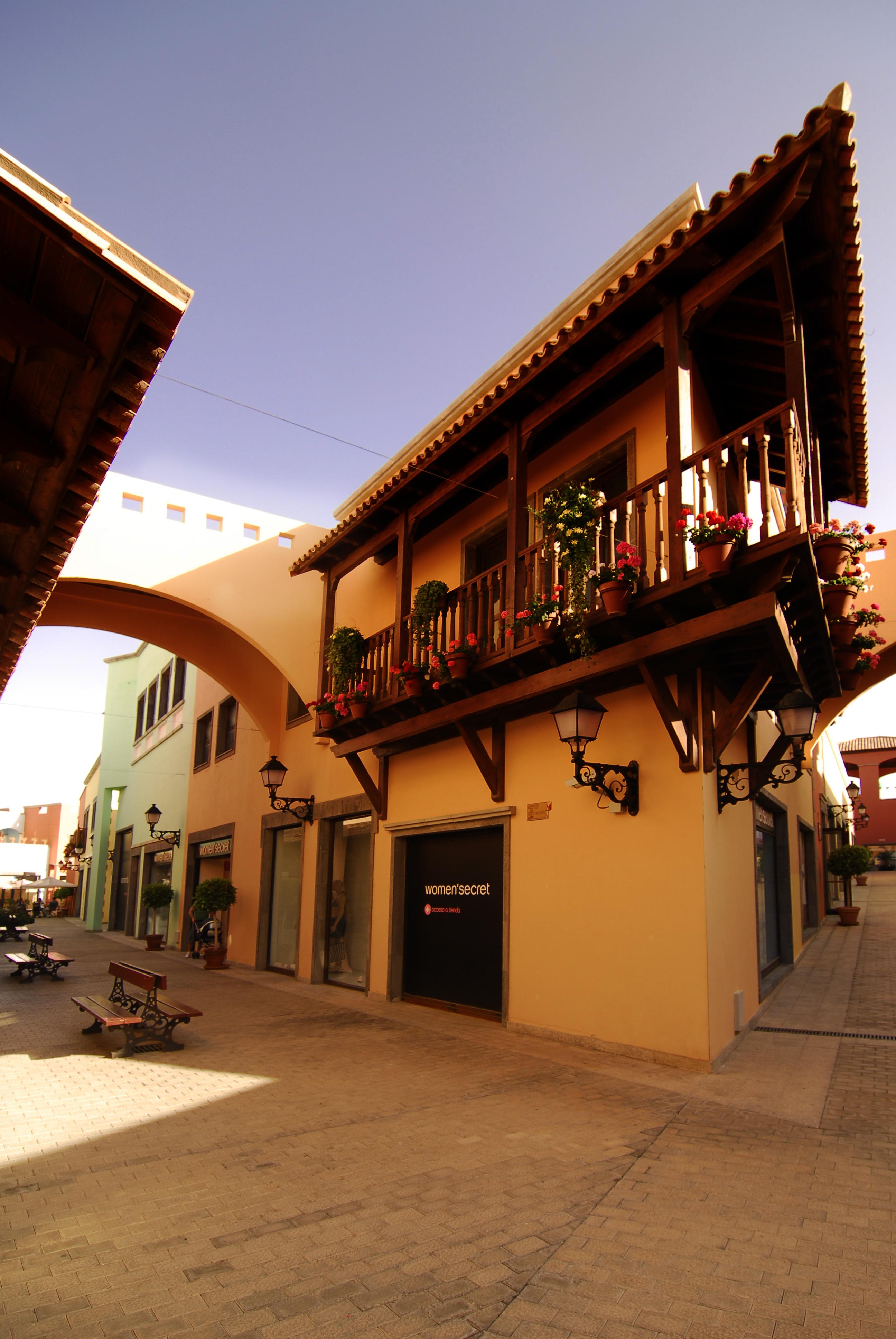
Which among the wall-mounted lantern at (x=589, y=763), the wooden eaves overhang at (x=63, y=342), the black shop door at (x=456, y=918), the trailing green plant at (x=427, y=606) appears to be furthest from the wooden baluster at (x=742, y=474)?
the black shop door at (x=456, y=918)

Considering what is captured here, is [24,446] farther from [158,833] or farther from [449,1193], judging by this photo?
[158,833]

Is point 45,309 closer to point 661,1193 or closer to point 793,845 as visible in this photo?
point 661,1193

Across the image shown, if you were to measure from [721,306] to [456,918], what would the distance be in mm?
6883

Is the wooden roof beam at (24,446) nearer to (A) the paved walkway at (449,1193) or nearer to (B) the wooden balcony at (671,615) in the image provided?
(A) the paved walkway at (449,1193)

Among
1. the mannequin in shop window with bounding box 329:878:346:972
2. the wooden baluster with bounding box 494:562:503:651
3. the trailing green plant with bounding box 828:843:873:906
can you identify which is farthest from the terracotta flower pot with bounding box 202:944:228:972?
the trailing green plant with bounding box 828:843:873:906

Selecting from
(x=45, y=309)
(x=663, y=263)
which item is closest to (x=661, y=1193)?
(x=45, y=309)

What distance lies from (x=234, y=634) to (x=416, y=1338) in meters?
13.0

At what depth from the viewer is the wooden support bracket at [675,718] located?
6.34 meters

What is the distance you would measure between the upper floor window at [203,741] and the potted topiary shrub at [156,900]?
307 cm

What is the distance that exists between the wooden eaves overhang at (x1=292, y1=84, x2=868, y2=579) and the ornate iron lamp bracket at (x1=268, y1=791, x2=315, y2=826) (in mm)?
5429

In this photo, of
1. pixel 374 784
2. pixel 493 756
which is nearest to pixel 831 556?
pixel 493 756

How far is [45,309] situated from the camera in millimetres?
3082

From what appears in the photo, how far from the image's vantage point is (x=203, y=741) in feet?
65.5

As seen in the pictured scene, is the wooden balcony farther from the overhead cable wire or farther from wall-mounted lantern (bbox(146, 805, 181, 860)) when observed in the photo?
wall-mounted lantern (bbox(146, 805, 181, 860))
